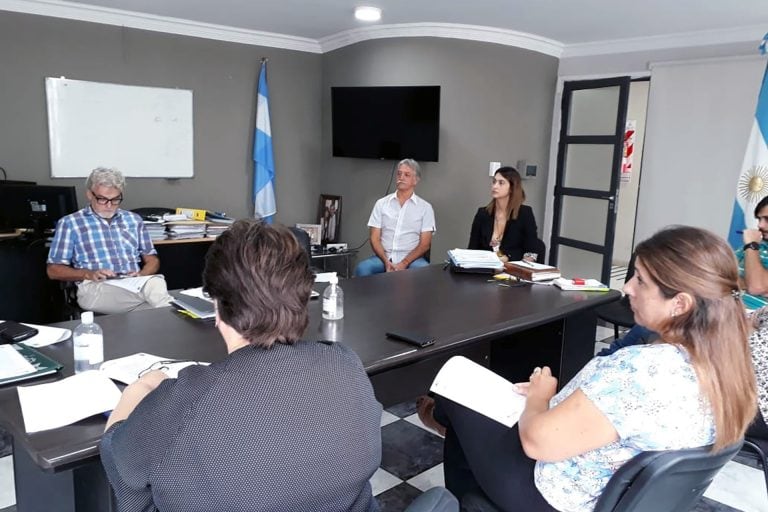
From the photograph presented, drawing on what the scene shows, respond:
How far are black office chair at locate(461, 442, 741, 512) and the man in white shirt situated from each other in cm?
295

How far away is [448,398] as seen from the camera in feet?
5.12

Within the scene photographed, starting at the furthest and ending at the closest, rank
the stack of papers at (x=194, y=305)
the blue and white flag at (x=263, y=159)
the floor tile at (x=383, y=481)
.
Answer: the blue and white flag at (x=263, y=159) < the floor tile at (x=383, y=481) < the stack of papers at (x=194, y=305)

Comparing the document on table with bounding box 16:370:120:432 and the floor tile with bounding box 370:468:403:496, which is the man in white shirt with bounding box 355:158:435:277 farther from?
the document on table with bounding box 16:370:120:432

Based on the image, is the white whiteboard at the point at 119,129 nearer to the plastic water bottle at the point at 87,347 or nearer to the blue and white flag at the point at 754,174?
the plastic water bottle at the point at 87,347

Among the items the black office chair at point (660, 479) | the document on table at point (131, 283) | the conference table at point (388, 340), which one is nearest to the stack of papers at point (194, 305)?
the conference table at point (388, 340)

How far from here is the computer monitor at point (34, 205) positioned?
354 cm

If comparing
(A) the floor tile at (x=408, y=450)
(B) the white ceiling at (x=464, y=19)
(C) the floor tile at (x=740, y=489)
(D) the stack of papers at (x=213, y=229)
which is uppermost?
(B) the white ceiling at (x=464, y=19)

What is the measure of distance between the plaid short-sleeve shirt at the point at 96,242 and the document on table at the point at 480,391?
2.11 meters

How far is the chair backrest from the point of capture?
112cm

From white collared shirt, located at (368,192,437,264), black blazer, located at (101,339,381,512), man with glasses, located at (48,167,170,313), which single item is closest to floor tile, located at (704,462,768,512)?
black blazer, located at (101,339,381,512)

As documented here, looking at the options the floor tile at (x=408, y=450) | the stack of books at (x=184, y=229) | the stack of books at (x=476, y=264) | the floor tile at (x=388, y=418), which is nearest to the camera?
the floor tile at (x=408, y=450)

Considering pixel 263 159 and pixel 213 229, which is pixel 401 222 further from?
pixel 263 159

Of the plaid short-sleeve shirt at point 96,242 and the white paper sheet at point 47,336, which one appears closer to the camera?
the white paper sheet at point 47,336

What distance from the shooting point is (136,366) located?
1505mm
